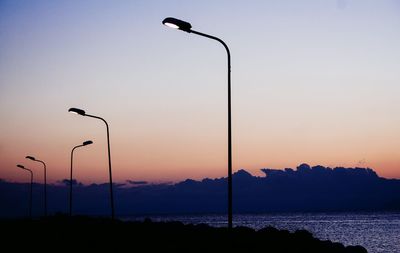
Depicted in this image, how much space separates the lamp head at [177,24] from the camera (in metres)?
15.8

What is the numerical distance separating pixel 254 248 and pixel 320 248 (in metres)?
5.41

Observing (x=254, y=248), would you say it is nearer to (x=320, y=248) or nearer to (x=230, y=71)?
(x=320, y=248)

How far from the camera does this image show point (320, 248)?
28.2 metres

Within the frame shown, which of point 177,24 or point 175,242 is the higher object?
point 177,24

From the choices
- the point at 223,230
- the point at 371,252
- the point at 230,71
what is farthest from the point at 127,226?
the point at 371,252

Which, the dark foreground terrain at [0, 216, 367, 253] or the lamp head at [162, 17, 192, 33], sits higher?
the lamp head at [162, 17, 192, 33]

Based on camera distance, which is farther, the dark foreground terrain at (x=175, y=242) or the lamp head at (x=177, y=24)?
the dark foreground terrain at (x=175, y=242)

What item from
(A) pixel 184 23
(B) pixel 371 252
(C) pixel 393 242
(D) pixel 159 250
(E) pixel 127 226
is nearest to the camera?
(A) pixel 184 23

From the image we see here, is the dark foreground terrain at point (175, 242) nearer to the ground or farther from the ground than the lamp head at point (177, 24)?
nearer to the ground

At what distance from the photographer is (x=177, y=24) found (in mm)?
15828

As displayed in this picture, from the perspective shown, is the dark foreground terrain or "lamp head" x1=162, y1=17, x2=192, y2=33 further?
the dark foreground terrain

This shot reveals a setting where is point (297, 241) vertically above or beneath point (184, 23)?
beneath

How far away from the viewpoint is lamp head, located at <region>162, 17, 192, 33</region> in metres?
15.8

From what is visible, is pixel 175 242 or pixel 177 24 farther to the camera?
pixel 175 242
